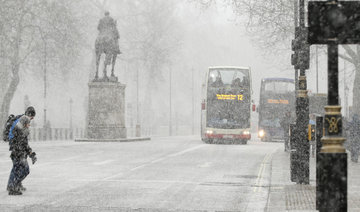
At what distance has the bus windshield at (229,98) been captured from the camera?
34469 mm

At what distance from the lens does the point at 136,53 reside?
6172cm

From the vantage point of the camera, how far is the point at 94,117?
115 feet

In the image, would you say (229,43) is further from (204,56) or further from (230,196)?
(230,196)

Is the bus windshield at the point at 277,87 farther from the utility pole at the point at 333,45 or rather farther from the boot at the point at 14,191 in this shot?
the utility pole at the point at 333,45

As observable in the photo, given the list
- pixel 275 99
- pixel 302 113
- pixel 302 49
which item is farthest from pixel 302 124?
pixel 275 99

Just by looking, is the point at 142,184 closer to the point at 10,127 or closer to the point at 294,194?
the point at 10,127

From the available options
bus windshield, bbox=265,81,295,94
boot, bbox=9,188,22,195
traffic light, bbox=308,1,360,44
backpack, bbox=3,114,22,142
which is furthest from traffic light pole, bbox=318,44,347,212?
bus windshield, bbox=265,81,295,94

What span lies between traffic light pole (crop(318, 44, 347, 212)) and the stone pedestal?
28.6 meters

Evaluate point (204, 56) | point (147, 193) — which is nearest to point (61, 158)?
point (147, 193)

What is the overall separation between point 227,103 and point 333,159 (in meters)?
28.4

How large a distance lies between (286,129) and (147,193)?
15704 mm

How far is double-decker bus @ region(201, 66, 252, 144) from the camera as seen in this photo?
3450 centimetres

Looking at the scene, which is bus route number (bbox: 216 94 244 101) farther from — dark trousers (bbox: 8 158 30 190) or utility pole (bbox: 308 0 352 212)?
utility pole (bbox: 308 0 352 212)

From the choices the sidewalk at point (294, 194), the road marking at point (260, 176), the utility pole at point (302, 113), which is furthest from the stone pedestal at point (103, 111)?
the utility pole at point (302, 113)
